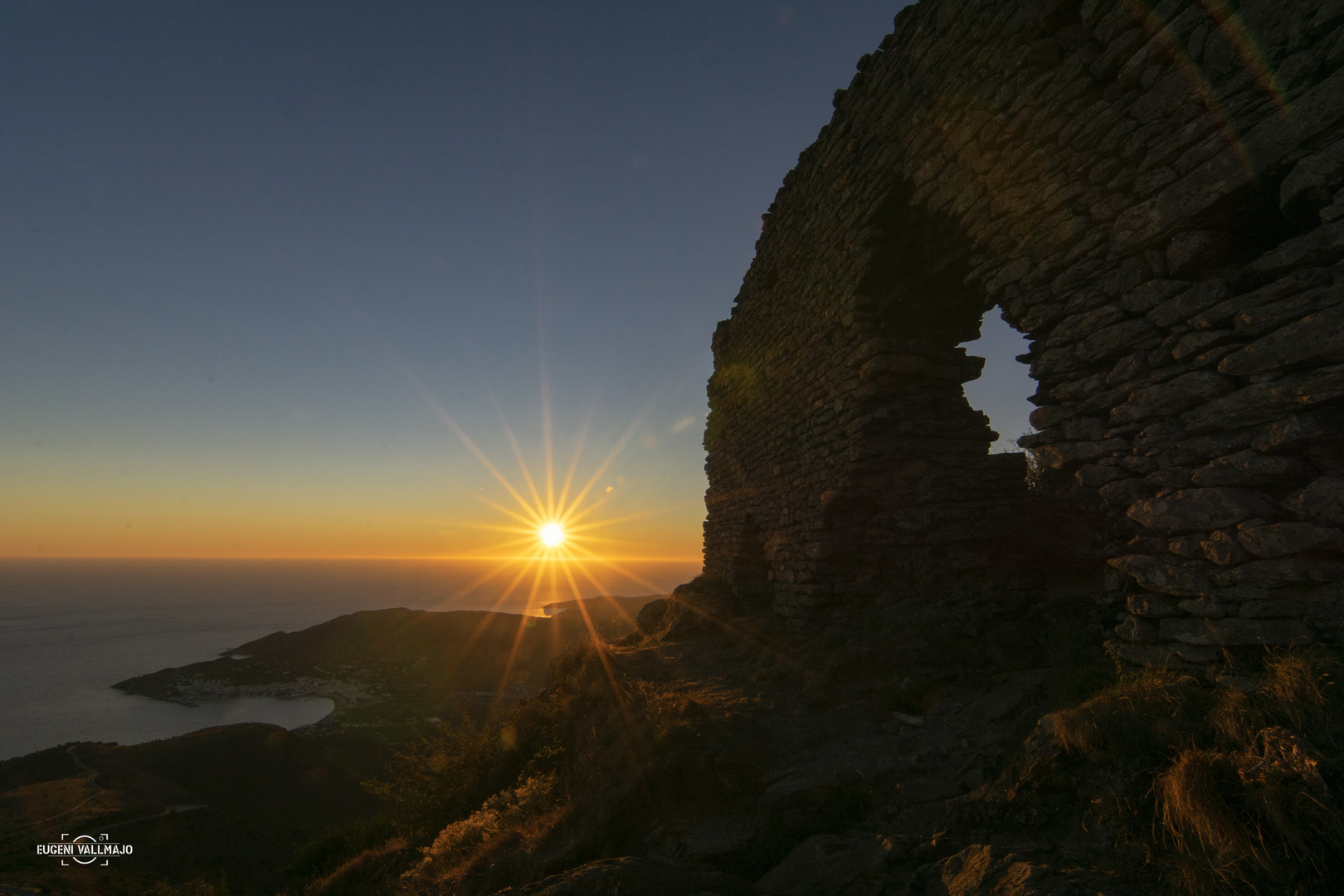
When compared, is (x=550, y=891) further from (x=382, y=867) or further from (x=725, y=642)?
(x=725, y=642)

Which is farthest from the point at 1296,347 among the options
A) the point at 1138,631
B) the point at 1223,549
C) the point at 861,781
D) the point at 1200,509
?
the point at 861,781

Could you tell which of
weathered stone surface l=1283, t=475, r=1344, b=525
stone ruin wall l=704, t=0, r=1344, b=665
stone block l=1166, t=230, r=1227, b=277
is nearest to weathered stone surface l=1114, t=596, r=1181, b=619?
stone ruin wall l=704, t=0, r=1344, b=665

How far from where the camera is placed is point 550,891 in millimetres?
2621

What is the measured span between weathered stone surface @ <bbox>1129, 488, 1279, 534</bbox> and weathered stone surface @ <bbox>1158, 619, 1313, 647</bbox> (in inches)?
18.5

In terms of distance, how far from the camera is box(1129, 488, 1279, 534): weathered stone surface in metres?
2.71

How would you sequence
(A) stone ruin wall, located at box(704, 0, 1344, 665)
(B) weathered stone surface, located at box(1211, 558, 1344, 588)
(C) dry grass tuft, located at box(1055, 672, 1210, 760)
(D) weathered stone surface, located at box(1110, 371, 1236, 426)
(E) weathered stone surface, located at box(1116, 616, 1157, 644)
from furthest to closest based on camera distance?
1. (E) weathered stone surface, located at box(1116, 616, 1157, 644)
2. (D) weathered stone surface, located at box(1110, 371, 1236, 426)
3. (A) stone ruin wall, located at box(704, 0, 1344, 665)
4. (B) weathered stone surface, located at box(1211, 558, 1344, 588)
5. (C) dry grass tuft, located at box(1055, 672, 1210, 760)

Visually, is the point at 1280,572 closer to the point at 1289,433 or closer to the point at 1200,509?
the point at 1200,509

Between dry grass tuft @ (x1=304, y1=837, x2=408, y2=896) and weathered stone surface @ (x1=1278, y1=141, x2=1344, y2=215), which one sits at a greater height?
weathered stone surface @ (x1=1278, y1=141, x2=1344, y2=215)

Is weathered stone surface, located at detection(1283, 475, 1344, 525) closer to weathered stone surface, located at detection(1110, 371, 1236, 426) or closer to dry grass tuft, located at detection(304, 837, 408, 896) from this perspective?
weathered stone surface, located at detection(1110, 371, 1236, 426)

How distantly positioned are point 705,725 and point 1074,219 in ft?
15.4

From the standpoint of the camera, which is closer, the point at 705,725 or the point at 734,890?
the point at 734,890

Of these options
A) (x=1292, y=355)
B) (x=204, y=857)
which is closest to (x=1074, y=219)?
(x=1292, y=355)

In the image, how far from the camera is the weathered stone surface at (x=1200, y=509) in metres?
2.71

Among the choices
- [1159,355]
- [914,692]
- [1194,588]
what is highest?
[1159,355]
